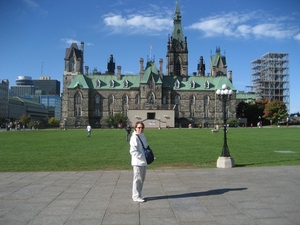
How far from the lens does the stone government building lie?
84.0 metres

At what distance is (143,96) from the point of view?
84.1 m

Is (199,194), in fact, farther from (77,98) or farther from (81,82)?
(81,82)

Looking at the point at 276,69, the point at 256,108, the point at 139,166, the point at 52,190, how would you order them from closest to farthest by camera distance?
1. the point at 139,166
2. the point at 52,190
3. the point at 256,108
4. the point at 276,69

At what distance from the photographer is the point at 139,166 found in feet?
27.0

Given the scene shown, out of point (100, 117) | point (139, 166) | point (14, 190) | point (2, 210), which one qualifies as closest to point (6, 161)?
point (14, 190)

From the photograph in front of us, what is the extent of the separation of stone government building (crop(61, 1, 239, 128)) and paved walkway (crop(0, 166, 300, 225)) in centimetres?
6747

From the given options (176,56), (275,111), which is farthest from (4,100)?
(275,111)

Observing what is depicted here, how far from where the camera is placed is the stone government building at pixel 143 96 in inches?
3307

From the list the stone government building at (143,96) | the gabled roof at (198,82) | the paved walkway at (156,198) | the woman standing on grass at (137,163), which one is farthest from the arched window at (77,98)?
the woman standing on grass at (137,163)

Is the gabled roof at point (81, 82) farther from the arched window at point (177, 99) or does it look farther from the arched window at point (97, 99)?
the arched window at point (177, 99)

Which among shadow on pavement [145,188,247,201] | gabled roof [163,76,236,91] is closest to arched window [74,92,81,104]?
gabled roof [163,76,236,91]

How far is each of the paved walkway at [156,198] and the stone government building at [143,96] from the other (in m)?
67.5

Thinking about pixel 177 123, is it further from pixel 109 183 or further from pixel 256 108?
pixel 109 183

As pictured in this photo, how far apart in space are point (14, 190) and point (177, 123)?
7773cm
